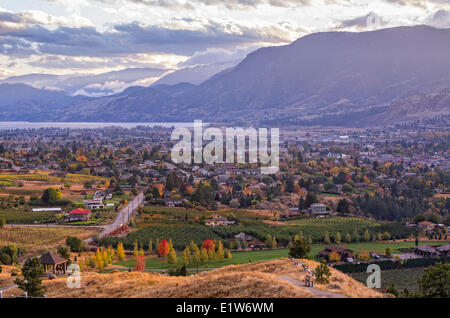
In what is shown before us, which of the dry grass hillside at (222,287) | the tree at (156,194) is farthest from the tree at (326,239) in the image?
the tree at (156,194)

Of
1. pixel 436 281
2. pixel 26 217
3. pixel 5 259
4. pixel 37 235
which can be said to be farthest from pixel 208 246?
pixel 436 281

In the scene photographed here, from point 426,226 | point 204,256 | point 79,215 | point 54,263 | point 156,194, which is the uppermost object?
point 54,263

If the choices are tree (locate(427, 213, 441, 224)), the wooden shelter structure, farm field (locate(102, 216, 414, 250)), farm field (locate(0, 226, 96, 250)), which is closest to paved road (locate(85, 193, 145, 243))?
farm field (locate(0, 226, 96, 250))

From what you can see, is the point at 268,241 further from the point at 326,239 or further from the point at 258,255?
the point at 326,239

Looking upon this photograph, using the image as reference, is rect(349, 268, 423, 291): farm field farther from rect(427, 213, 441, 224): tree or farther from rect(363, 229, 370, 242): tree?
rect(427, 213, 441, 224): tree

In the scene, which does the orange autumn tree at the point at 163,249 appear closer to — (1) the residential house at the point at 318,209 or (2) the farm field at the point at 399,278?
(2) the farm field at the point at 399,278
